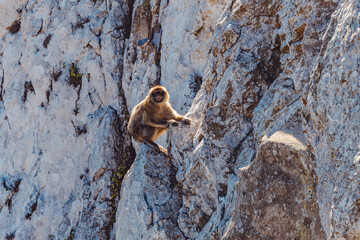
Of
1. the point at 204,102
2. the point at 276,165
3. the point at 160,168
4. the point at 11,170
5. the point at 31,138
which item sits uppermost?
the point at 204,102

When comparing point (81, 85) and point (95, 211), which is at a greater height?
point (81, 85)

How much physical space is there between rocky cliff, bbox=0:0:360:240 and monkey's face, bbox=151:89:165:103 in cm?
73

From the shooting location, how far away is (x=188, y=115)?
9.33 m

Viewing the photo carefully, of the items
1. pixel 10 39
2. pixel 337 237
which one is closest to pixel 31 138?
pixel 10 39

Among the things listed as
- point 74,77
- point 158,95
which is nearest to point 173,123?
point 158,95

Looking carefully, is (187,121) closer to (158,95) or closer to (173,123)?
(173,123)

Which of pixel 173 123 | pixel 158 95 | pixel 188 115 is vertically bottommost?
pixel 173 123

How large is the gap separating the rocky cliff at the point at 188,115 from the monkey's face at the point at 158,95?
2.39 ft

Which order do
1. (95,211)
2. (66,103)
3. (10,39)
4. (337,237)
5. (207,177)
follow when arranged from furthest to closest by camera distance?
(10,39) → (66,103) → (95,211) → (207,177) → (337,237)

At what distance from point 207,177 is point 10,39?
14.1 metres

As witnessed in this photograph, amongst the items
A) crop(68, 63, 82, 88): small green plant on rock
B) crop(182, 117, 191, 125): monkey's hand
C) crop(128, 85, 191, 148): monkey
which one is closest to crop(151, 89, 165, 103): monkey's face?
crop(128, 85, 191, 148): monkey

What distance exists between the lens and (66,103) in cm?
1548

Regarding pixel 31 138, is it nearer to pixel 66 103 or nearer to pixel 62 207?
pixel 66 103

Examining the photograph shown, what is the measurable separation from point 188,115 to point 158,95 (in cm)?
87
